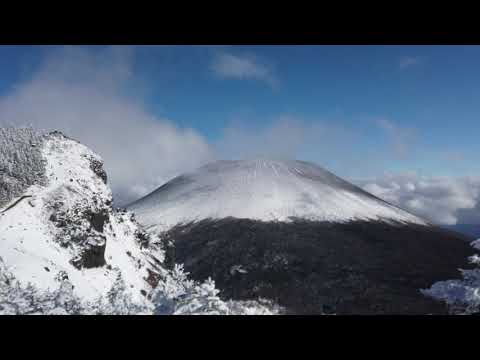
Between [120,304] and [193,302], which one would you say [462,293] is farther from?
[120,304]

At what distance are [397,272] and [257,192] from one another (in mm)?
52366

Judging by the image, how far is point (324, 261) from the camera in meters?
70.0

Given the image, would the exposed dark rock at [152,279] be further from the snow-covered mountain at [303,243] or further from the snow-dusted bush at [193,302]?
the snow-dusted bush at [193,302]

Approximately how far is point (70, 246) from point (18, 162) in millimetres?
8045

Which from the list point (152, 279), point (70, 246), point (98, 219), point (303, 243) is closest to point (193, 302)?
point (70, 246)

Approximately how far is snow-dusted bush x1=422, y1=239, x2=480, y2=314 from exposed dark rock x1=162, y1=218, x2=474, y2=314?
40.6 metres

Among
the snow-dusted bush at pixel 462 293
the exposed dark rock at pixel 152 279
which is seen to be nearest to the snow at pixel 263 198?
the exposed dark rock at pixel 152 279

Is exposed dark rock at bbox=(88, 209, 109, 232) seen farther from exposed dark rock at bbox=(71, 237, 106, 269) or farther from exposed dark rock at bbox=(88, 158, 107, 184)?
exposed dark rock at bbox=(88, 158, 107, 184)

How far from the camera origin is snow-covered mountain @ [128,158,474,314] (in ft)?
186

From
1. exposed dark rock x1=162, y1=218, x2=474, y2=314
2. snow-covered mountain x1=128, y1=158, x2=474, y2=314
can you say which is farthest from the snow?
exposed dark rock x1=162, y1=218, x2=474, y2=314
